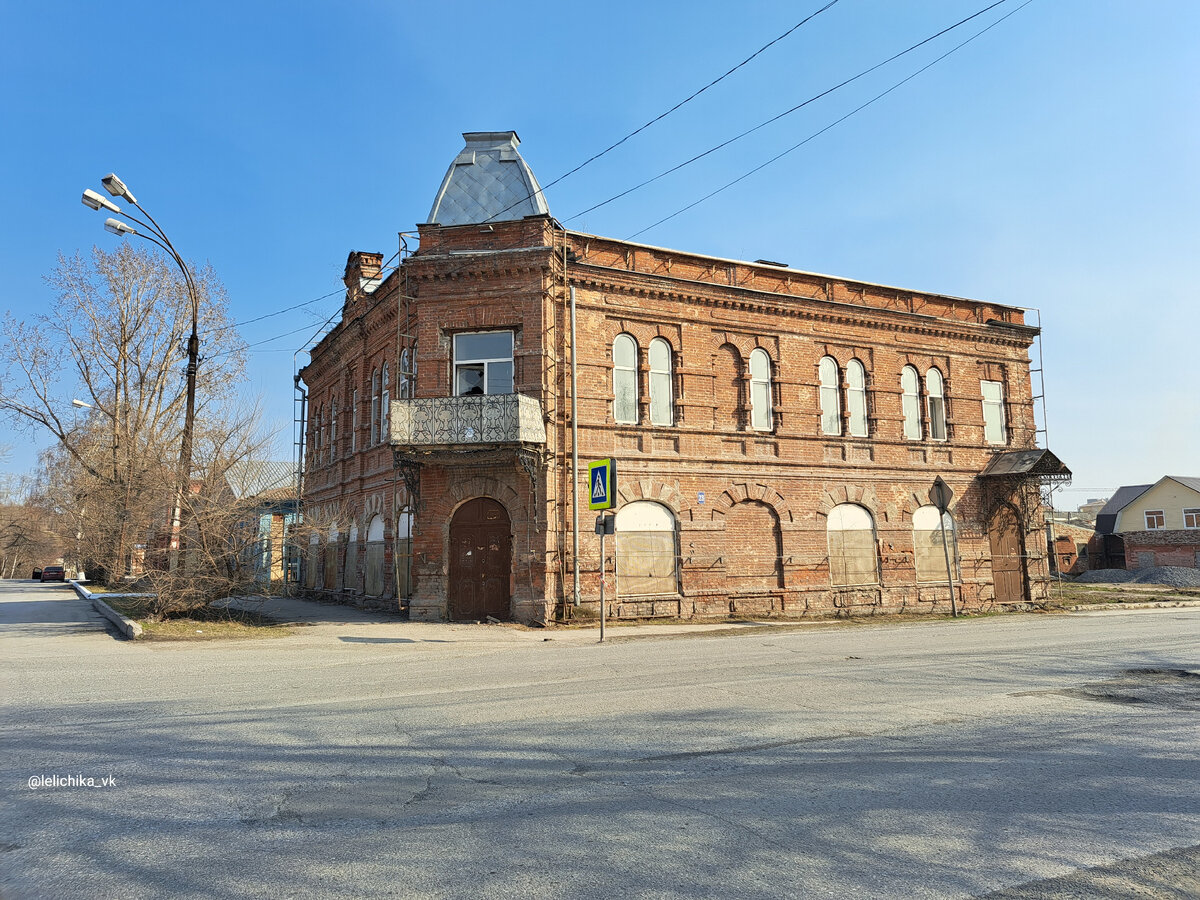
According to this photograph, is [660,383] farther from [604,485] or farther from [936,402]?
[936,402]

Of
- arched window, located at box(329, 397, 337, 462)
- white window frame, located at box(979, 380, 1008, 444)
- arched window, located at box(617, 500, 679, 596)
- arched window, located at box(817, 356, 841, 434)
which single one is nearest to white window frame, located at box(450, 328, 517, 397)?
arched window, located at box(617, 500, 679, 596)

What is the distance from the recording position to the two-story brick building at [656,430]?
1930 cm

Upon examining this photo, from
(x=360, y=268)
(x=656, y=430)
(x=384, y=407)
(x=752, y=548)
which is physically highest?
(x=360, y=268)

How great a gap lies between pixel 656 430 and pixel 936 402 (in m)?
11.1

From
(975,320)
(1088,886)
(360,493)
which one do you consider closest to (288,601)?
(360,493)

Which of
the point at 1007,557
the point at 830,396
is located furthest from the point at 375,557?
the point at 1007,557

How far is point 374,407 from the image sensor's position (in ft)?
82.0

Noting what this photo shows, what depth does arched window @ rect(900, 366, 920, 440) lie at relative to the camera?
1007 inches

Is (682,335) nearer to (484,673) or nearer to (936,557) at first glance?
(936,557)

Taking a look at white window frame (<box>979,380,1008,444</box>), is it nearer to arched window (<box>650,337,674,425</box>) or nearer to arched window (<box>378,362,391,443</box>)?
arched window (<box>650,337,674,425</box>)

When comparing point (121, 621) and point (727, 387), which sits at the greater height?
point (727, 387)

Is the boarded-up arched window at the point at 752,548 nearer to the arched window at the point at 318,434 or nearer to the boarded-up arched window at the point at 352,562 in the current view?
the boarded-up arched window at the point at 352,562

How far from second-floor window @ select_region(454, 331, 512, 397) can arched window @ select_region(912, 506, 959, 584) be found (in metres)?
14.0

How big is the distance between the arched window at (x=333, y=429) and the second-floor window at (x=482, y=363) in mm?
10425
